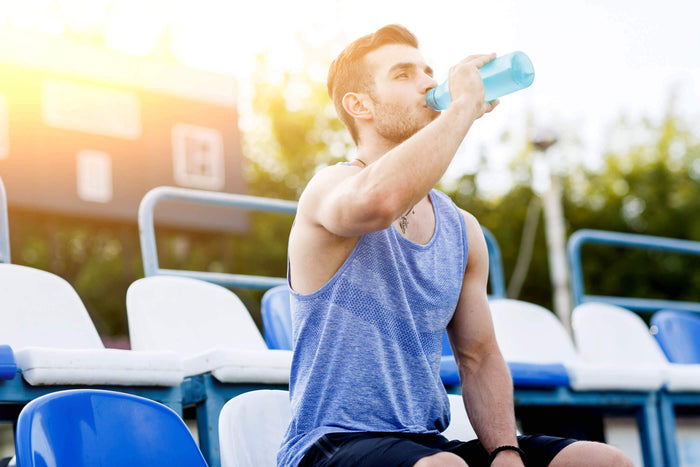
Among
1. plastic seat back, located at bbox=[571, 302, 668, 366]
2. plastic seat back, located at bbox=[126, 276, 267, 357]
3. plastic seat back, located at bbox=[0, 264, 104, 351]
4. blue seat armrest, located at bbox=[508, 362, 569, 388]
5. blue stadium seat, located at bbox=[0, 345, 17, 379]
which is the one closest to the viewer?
blue stadium seat, located at bbox=[0, 345, 17, 379]

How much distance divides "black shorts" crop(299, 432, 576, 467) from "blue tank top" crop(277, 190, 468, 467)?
0.02 meters

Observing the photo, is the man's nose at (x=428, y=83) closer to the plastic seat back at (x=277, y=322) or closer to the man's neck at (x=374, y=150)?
the man's neck at (x=374, y=150)

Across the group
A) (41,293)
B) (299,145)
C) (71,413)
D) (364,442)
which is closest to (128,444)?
(71,413)

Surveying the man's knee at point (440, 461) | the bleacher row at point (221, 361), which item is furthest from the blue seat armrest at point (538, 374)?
the man's knee at point (440, 461)

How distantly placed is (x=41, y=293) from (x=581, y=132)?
26.9 meters

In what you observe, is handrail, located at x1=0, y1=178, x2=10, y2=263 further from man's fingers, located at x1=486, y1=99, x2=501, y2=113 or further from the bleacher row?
man's fingers, located at x1=486, y1=99, x2=501, y2=113

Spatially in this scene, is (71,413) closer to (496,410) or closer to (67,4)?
(496,410)

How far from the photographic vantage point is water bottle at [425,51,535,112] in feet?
5.31

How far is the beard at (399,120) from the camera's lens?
5.70 ft

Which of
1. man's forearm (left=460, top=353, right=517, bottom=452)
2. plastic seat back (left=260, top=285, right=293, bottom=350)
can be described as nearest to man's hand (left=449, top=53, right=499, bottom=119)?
man's forearm (left=460, top=353, right=517, bottom=452)

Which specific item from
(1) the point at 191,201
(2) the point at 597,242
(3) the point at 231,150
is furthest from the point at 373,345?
(3) the point at 231,150

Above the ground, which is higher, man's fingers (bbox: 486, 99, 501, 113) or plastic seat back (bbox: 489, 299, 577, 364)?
man's fingers (bbox: 486, 99, 501, 113)

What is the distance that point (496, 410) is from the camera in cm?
171

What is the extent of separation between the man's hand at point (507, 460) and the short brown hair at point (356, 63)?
71 centimetres
